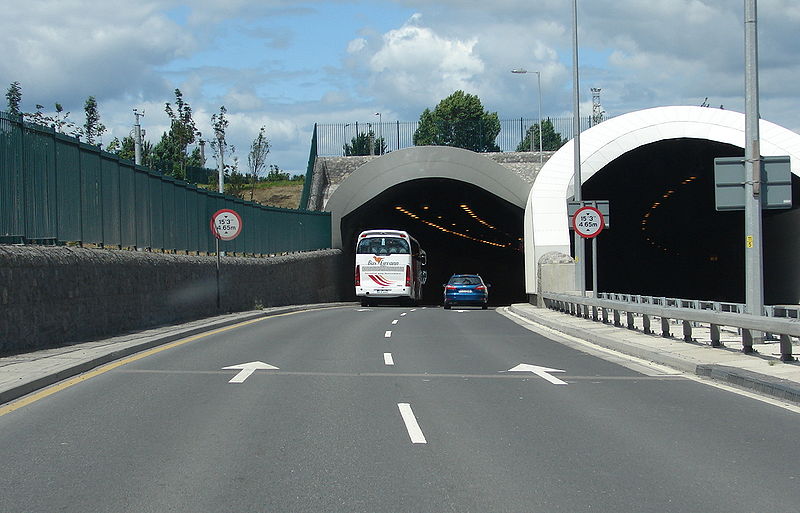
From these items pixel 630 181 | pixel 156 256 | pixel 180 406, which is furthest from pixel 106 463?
pixel 630 181

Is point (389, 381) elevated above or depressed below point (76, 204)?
below

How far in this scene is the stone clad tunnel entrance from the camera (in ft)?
163

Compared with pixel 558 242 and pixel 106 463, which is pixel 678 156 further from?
pixel 106 463

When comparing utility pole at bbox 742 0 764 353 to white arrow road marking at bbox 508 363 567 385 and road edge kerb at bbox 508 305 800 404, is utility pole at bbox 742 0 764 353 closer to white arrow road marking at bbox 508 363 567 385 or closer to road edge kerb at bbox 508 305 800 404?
road edge kerb at bbox 508 305 800 404

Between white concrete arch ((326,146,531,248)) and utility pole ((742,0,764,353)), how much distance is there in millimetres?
32571

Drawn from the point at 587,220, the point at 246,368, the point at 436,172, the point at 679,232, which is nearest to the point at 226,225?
the point at 587,220

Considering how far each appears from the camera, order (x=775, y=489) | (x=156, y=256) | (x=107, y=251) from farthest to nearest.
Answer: (x=156, y=256) < (x=107, y=251) < (x=775, y=489)

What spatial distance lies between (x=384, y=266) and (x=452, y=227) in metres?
30.5

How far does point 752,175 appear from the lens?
1636cm

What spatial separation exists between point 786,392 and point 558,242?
92.2ft

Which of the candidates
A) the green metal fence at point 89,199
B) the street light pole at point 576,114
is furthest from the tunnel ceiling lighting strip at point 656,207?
the green metal fence at point 89,199

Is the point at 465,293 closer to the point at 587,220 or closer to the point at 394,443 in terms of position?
the point at 587,220

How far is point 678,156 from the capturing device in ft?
140

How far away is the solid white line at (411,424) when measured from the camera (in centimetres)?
863
